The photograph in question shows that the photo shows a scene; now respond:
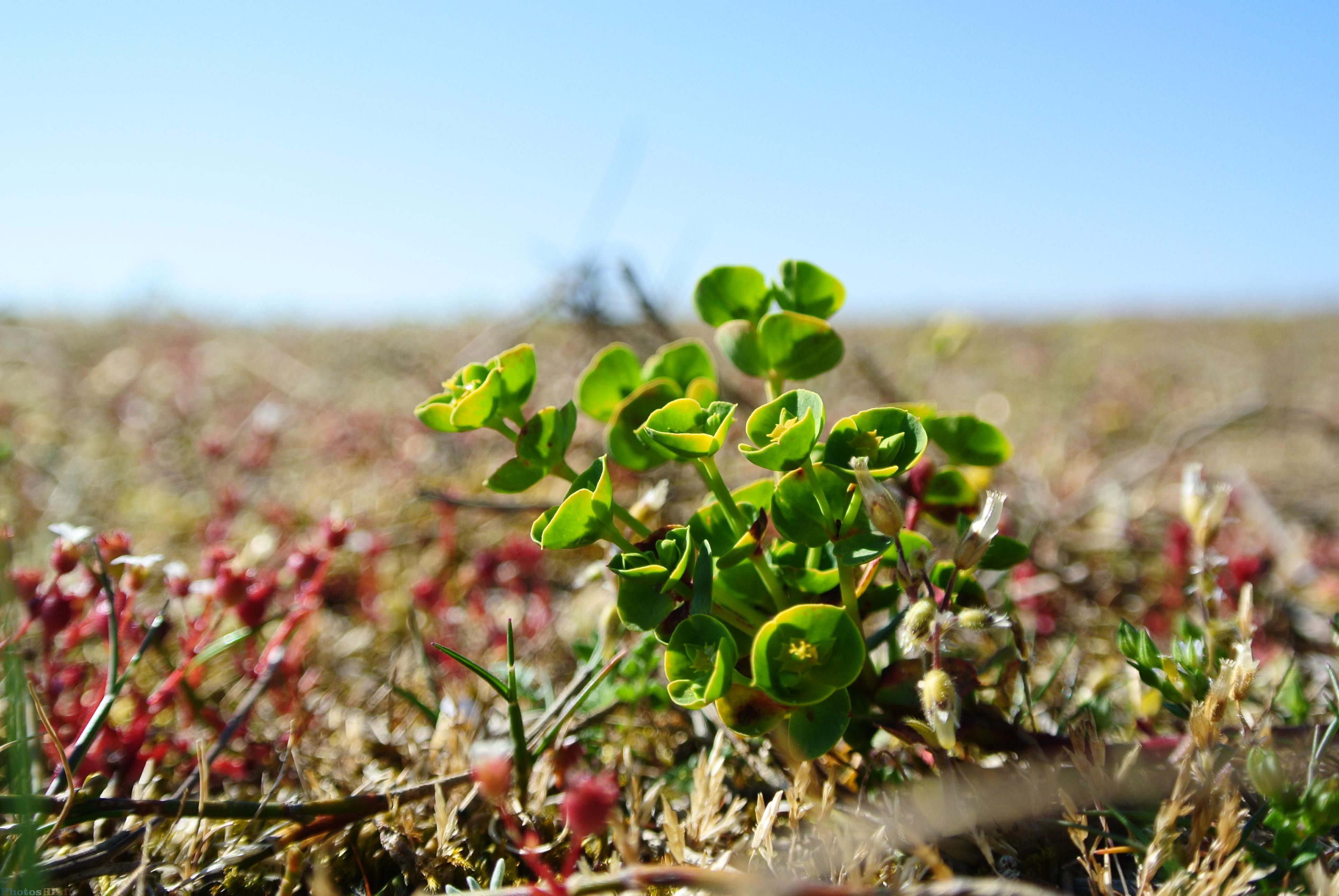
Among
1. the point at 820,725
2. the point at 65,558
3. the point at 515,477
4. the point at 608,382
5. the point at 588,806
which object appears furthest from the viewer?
the point at 65,558

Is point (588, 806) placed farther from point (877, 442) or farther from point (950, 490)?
point (950, 490)

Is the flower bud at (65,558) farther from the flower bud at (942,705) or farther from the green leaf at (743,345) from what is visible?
the flower bud at (942,705)

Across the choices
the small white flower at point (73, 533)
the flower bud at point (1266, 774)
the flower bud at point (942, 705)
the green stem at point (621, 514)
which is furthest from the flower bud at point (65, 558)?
the flower bud at point (1266, 774)

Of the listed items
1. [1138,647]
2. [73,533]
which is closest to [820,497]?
[1138,647]

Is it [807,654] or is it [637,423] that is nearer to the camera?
[807,654]

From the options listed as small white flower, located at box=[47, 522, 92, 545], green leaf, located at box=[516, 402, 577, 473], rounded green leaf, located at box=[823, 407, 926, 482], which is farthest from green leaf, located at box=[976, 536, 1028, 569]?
small white flower, located at box=[47, 522, 92, 545]

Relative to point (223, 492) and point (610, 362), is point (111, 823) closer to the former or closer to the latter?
point (610, 362)

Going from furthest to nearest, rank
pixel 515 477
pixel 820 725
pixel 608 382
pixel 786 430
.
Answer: pixel 608 382 → pixel 515 477 → pixel 820 725 → pixel 786 430
